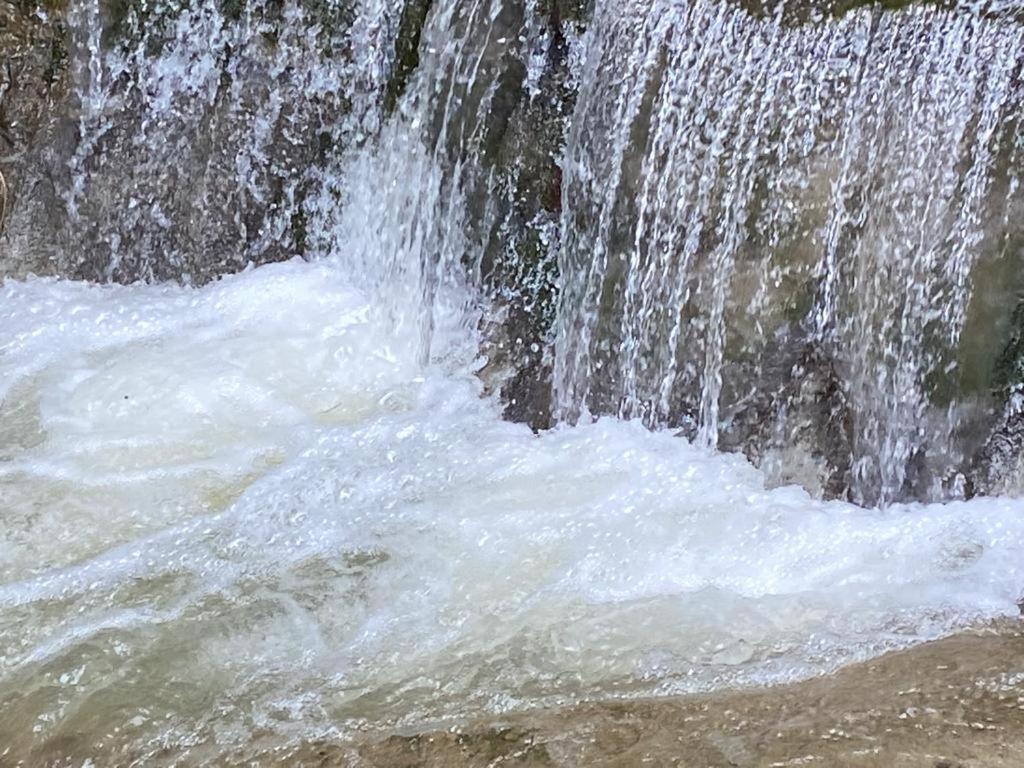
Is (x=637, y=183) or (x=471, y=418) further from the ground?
(x=637, y=183)

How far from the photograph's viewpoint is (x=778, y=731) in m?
1.97

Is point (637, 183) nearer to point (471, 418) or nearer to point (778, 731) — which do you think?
point (471, 418)

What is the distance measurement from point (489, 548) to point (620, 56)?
1.39 meters

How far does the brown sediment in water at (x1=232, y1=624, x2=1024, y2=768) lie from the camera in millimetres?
1881

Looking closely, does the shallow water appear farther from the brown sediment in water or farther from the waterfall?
the waterfall

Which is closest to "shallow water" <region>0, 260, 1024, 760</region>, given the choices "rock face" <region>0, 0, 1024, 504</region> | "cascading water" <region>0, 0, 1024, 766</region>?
"cascading water" <region>0, 0, 1024, 766</region>

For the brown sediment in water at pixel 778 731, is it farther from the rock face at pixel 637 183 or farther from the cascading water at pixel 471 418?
the rock face at pixel 637 183

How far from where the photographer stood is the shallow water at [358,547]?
2250 mm

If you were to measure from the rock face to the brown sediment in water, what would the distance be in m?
1.03

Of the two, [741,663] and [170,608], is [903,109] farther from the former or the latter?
[170,608]

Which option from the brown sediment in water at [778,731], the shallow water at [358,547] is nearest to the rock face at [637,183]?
the shallow water at [358,547]

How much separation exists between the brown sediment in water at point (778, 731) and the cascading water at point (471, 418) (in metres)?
0.09

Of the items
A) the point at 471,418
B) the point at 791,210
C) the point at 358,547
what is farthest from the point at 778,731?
the point at 471,418

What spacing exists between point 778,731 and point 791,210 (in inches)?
58.4
